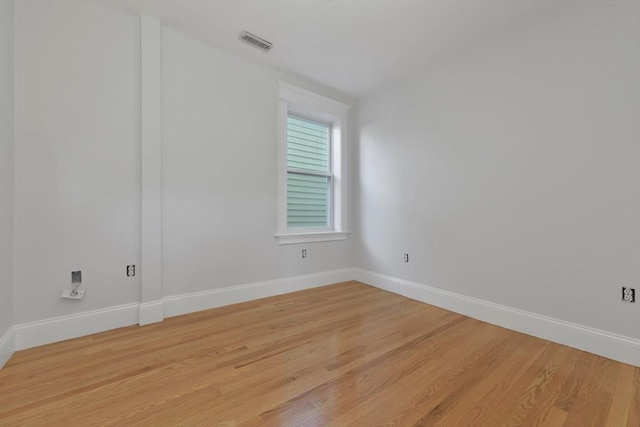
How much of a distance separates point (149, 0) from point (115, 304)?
247 cm

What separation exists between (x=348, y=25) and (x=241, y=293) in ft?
9.11

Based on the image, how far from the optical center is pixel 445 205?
2.81 m

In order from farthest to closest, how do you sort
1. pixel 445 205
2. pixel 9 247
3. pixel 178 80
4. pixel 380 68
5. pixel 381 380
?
pixel 380 68 → pixel 445 205 → pixel 178 80 → pixel 9 247 → pixel 381 380

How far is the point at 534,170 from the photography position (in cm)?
220

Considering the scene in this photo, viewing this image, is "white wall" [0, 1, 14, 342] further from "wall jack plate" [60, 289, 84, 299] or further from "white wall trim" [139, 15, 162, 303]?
"white wall trim" [139, 15, 162, 303]

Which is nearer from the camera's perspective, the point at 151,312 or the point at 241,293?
the point at 151,312

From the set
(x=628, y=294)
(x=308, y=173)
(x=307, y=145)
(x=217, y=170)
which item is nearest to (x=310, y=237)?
(x=308, y=173)

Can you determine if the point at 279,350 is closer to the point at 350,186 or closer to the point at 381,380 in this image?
the point at 381,380

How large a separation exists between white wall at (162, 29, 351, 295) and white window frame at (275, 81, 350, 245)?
95mm

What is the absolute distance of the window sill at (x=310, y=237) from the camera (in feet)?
10.5

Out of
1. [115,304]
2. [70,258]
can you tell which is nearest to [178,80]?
[70,258]

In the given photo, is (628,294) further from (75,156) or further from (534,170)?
(75,156)

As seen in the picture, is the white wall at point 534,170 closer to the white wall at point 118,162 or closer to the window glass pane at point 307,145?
the window glass pane at point 307,145

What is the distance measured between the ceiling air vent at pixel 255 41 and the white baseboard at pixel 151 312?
2.56 metres
